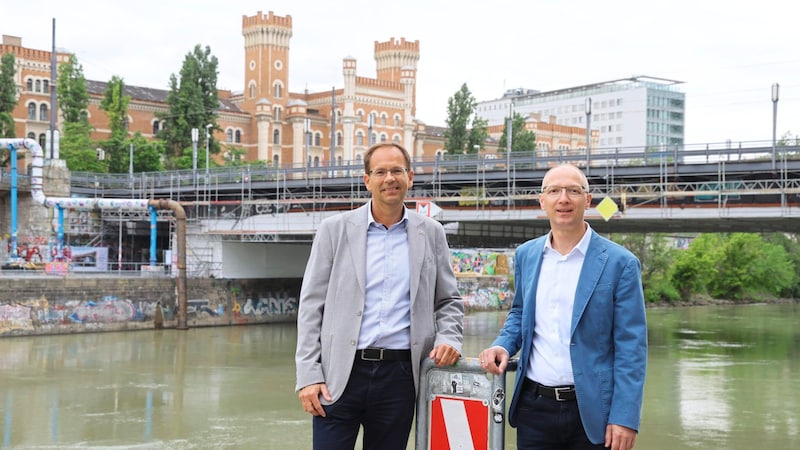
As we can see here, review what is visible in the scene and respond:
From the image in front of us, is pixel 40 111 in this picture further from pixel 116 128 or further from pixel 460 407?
pixel 460 407

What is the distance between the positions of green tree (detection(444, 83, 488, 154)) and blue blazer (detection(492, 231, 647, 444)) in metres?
64.0

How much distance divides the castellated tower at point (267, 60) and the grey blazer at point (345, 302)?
75248mm

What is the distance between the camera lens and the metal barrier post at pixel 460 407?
4777 mm

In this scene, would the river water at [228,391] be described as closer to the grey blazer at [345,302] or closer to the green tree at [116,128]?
the grey blazer at [345,302]

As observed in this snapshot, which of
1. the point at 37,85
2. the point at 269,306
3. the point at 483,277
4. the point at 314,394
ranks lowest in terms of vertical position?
the point at 269,306

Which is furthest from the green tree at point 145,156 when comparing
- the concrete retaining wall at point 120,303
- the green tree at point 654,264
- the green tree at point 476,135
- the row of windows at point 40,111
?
the green tree at point 654,264

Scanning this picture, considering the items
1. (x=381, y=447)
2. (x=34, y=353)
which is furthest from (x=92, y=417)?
(x=381, y=447)

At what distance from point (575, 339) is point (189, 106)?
189 ft

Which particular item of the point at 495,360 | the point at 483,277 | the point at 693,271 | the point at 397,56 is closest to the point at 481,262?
the point at 483,277

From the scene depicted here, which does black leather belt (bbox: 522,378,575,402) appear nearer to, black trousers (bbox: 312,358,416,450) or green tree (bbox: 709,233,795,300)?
black trousers (bbox: 312,358,416,450)

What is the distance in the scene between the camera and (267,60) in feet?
261

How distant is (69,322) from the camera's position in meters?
31.0

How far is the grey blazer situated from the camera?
4.79 m

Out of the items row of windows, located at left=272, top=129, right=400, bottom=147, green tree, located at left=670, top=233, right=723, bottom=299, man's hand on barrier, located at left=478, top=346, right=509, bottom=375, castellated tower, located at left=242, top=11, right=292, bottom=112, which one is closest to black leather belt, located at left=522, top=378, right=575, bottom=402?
man's hand on barrier, located at left=478, top=346, right=509, bottom=375
